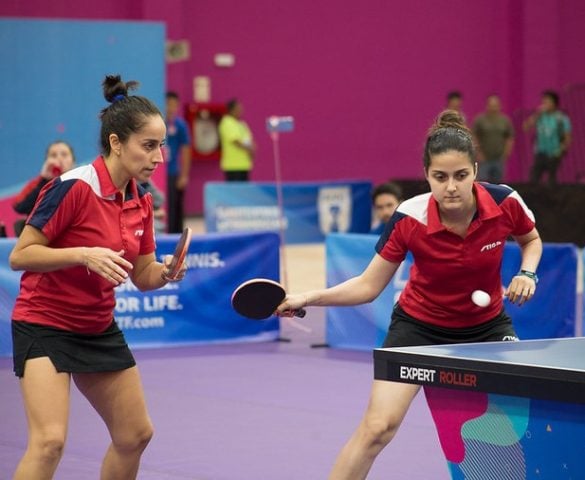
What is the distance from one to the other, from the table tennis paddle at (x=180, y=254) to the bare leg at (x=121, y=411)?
1.15ft

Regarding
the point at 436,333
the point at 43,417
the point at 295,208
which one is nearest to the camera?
the point at 43,417

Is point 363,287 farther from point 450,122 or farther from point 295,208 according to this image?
point 295,208

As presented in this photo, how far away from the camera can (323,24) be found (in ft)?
68.4

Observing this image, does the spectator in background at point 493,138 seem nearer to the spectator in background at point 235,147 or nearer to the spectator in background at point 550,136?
the spectator in background at point 550,136

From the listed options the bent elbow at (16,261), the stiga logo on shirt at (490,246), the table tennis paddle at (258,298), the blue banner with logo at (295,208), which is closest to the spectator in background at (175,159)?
the blue banner with logo at (295,208)

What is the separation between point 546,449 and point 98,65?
10.6m

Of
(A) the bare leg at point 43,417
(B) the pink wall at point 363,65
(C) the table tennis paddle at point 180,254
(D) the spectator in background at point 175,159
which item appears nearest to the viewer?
(A) the bare leg at point 43,417

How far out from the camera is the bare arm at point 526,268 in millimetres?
4312

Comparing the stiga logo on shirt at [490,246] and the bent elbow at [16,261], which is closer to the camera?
the bent elbow at [16,261]

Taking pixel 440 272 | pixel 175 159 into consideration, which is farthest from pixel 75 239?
pixel 175 159

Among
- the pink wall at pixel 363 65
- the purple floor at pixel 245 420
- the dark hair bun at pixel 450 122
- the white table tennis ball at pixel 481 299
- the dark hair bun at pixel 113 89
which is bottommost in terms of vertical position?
the purple floor at pixel 245 420

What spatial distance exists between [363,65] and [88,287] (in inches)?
699

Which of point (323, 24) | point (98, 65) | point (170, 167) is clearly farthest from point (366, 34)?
point (98, 65)

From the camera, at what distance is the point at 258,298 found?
409 cm
